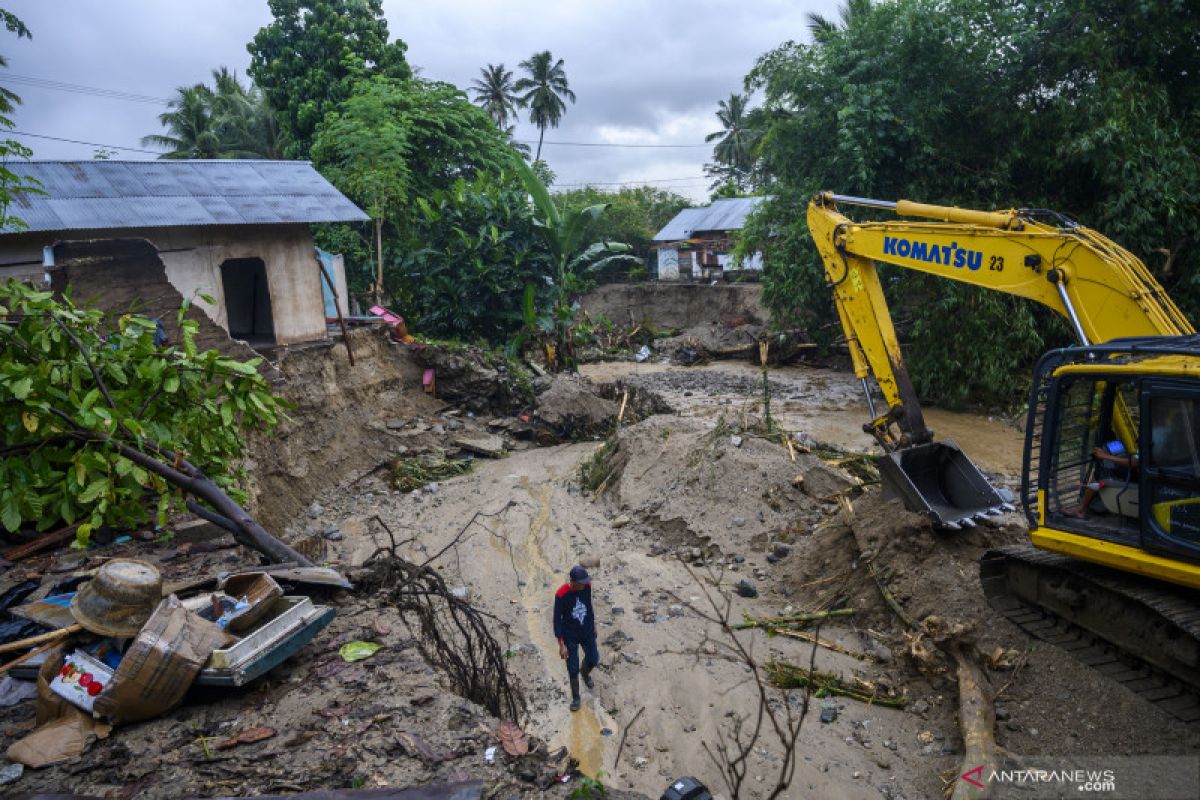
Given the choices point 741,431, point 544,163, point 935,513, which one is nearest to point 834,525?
point 935,513

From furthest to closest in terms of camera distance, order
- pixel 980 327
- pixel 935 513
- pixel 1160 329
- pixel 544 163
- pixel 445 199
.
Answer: pixel 544 163, pixel 445 199, pixel 980 327, pixel 935 513, pixel 1160 329

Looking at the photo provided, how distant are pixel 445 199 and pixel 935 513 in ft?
45.7

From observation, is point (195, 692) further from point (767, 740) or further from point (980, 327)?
point (980, 327)

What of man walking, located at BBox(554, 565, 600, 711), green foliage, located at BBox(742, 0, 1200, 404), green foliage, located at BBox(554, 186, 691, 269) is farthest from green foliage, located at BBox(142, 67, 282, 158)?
man walking, located at BBox(554, 565, 600, 711)

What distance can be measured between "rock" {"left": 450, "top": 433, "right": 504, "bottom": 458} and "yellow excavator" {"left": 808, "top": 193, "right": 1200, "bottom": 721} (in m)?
8.49

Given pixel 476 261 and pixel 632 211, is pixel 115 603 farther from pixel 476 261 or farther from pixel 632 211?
pixel 632 211

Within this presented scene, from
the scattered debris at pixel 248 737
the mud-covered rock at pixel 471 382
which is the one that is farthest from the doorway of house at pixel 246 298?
the scattered debris at pixel 248 737

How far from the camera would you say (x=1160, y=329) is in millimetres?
5258

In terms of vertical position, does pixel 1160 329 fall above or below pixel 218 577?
above

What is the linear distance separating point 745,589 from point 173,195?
1148cm

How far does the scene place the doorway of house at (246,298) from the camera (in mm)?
15578

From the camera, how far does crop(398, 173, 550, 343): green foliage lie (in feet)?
57.3

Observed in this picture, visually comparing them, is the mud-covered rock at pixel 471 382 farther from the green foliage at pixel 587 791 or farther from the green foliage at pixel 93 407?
the green foliage at pixel 587 791

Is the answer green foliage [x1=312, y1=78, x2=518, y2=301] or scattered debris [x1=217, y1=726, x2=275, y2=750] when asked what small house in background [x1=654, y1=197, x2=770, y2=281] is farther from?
scattered debris [x1=217, y1=726, x2=275, y2=750]
